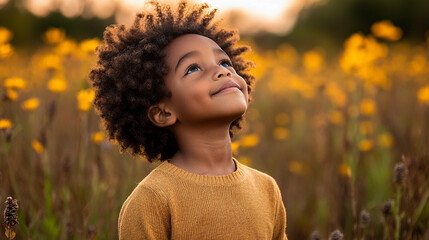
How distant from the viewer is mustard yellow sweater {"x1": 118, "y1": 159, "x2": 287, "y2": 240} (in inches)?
53.6

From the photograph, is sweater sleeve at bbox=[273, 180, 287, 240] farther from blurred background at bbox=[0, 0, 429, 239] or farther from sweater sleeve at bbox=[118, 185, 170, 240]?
sweater sleeve at bbox=[118, 185, 170, 240]

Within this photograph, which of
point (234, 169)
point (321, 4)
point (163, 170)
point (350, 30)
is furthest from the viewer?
point (321, 4)

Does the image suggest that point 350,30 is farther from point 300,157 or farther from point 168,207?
point 168,207

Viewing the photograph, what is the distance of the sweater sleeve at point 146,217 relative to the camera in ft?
4.42

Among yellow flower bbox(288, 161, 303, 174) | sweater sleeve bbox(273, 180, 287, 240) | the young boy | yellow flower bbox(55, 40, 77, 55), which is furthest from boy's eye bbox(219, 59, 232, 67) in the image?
yellow flower bbox(288, 161, 303, 174)

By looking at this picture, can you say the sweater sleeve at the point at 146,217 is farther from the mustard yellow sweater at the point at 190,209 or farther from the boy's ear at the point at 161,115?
the boy's ear at the point at 161,115

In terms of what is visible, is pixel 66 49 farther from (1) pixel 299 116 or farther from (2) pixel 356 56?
(1) pixel 299 116

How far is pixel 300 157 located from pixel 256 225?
2470mm

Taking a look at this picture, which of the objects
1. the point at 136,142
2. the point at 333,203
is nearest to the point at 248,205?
the point at 136,142

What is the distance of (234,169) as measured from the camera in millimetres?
1580

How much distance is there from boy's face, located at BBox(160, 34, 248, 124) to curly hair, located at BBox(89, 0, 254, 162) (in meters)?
0.04

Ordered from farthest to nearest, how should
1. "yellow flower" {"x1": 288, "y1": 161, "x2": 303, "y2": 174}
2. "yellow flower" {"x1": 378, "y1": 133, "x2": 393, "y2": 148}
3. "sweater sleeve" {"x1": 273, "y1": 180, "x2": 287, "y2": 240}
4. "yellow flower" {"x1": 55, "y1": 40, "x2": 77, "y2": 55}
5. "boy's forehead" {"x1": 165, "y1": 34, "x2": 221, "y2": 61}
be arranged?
1. "yellow flower" {"x1": 288, "y1": 161, "x2": 303, "y2": 174}
2. "yellow flower" {"x1": 378, "y1": 133, "x2": 393, "y2": 148}
3. "yellow flower" {"x1": 55, "y1": 40, "x2": 77, "y2": 55}
4. "sweater sleeve" {"x1": 273, "y1": 180, "x2": 287, "y2": 240}
5. "boy's forehead" {"x1": 165, "y1": 34, "x2": 221, "y2": 61}

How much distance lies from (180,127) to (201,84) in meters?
0.19

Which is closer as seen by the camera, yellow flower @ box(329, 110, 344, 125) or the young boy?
the young boy
